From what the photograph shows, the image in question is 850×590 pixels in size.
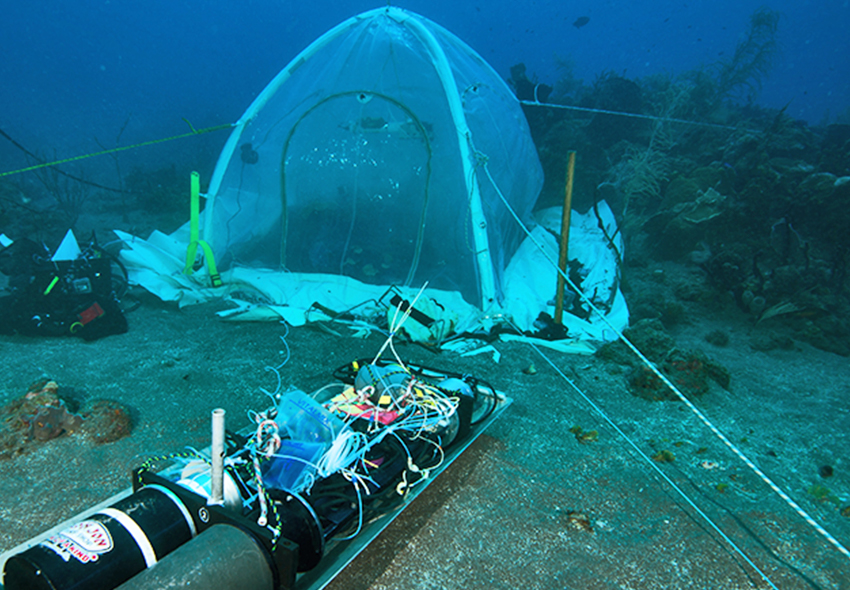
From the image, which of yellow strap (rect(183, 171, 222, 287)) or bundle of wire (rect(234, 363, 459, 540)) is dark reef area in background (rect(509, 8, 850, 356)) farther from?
yellow strap (rect(183, 171, 222, 287))

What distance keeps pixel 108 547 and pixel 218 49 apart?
98189 mm

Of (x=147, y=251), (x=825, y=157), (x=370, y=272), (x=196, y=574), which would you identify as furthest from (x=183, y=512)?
(x=825, y=157)

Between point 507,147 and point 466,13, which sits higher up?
point 466,13

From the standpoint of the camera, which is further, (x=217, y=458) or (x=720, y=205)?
(x=720, y=205)

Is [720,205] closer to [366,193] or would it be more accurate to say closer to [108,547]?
[366,193]

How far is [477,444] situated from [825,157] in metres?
11.1

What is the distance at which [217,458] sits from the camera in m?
1.35

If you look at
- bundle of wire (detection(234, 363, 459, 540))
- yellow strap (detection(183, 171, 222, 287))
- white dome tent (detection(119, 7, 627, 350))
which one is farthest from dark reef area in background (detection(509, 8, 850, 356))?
yellow strap (detection(183, 171, 222, 287))

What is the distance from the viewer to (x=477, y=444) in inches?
116

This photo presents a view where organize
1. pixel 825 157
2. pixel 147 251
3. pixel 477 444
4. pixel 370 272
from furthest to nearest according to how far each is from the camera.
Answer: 1. pixel 825 157
2. pixel 147 251
3. pixel 370 272
4. pixel 477 444

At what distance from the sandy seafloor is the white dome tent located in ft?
2.94

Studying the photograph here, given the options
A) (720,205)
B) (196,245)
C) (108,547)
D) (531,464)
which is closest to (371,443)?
(108,547)

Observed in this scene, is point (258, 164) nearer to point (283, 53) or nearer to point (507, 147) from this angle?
point (507, 147)

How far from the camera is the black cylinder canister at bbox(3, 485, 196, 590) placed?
1151mm
